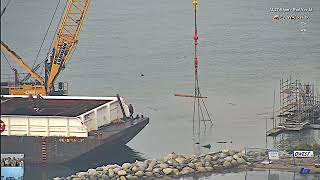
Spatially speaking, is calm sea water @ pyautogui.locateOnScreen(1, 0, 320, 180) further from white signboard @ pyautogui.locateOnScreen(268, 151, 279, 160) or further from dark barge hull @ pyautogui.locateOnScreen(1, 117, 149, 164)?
white signboard @ pyautogui.locateOnScreen(268, 151, 279, 160)

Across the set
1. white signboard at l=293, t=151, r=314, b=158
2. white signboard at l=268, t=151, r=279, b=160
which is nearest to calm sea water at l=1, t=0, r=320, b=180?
white signboard at l=268, t=151, r=279, b=160

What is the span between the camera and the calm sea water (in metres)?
11.9

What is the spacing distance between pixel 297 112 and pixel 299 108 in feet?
0.25

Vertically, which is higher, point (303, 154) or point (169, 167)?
point (303, 154)

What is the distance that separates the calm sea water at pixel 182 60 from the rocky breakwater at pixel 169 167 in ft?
0.83

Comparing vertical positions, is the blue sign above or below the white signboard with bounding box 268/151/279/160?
below

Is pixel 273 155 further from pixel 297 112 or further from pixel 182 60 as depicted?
pixel 182 60

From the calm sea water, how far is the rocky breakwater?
0.25 m

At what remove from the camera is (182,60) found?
19.0 meters

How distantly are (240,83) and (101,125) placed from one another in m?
6.22

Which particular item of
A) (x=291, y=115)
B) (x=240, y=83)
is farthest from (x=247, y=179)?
(x=240, y=83)

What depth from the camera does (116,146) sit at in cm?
1008

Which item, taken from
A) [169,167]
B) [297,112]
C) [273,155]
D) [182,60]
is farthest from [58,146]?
[182,60]

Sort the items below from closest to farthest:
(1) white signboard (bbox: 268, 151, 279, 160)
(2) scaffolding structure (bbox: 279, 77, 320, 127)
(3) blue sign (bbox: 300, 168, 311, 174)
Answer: (3) blue sign (bbox: 300, 168, 311, 174) < (1) white signboard (bbox: 268, 151, 279, 160) < (2) scaffolding structure (bbox: 279, 77, 320, 127)
